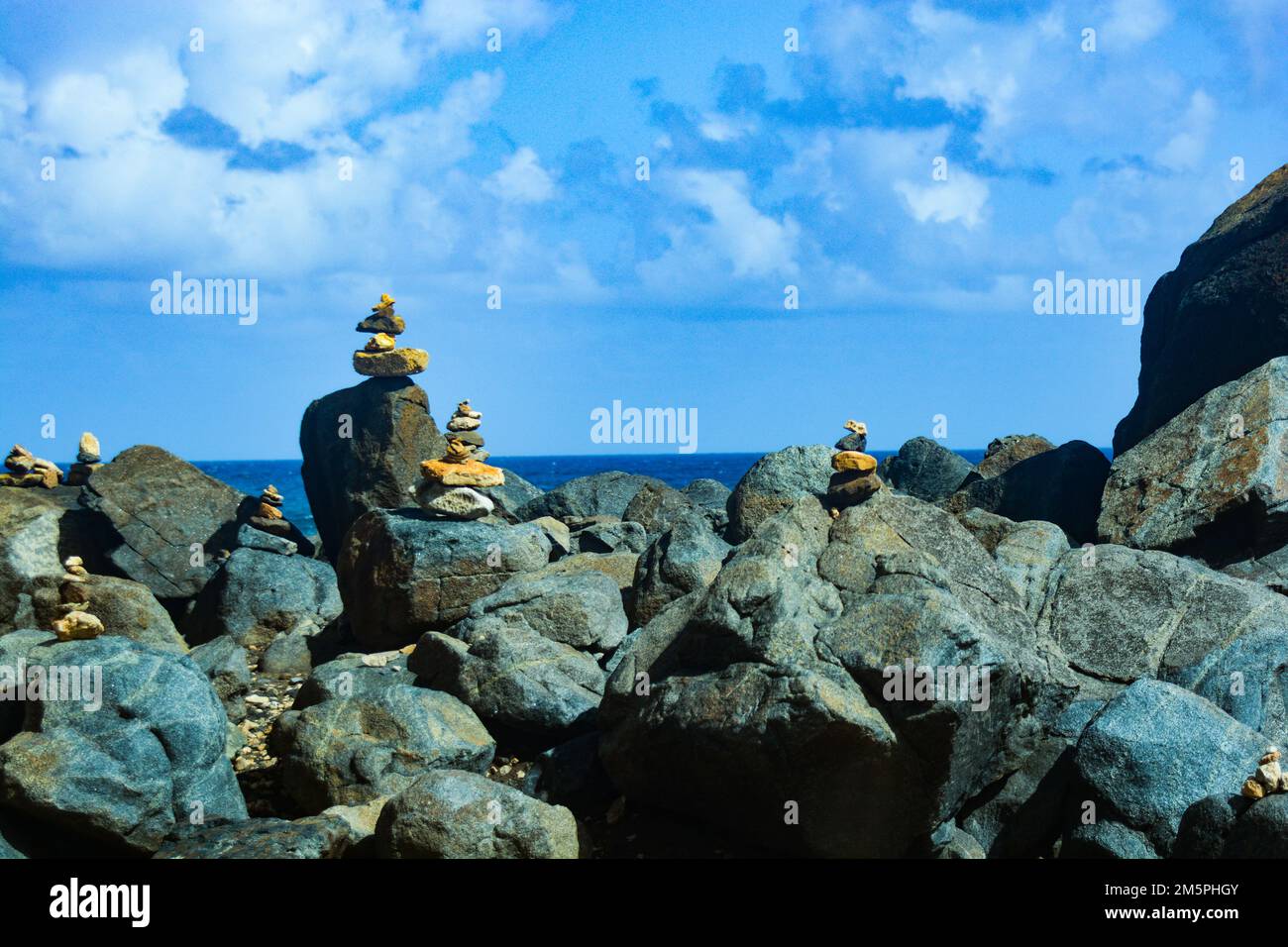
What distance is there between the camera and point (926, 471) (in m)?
27.7

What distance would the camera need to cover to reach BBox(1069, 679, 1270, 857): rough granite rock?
10016 millimetres

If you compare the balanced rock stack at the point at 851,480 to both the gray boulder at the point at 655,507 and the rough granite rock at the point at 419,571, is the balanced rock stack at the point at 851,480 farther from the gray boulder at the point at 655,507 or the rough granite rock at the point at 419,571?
the gray boulder at the point at 655,507

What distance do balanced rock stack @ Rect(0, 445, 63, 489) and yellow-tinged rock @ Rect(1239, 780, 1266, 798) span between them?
19.6 m

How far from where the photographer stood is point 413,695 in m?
11.6

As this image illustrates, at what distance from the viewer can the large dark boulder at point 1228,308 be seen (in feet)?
61.6

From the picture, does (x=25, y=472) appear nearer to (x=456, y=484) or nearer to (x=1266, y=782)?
(x=456, y=484)

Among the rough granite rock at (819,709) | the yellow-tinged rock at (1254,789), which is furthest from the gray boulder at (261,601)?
the yellow-tinged rock at (1254,789)

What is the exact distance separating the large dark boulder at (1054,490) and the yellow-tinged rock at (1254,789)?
8.72 metres

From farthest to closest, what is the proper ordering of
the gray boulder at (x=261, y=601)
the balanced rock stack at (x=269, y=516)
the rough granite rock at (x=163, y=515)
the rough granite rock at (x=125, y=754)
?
the balanced rock stack at (x=269, y=516), the rough granite rock at (x=163, y=515), the gray boulder at (x=261, y=601), the rough granite rock at (x=125, y=754)

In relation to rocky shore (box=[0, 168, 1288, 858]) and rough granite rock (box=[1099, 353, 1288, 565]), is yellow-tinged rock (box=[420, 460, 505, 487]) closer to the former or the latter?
rocky shore (box=[0, 168, 1288, 858])

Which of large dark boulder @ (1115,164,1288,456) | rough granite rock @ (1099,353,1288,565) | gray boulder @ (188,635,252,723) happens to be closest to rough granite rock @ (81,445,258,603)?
gray boulder @ (188,635,252,723)

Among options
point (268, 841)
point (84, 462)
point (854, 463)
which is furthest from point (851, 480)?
point (84, 462)
